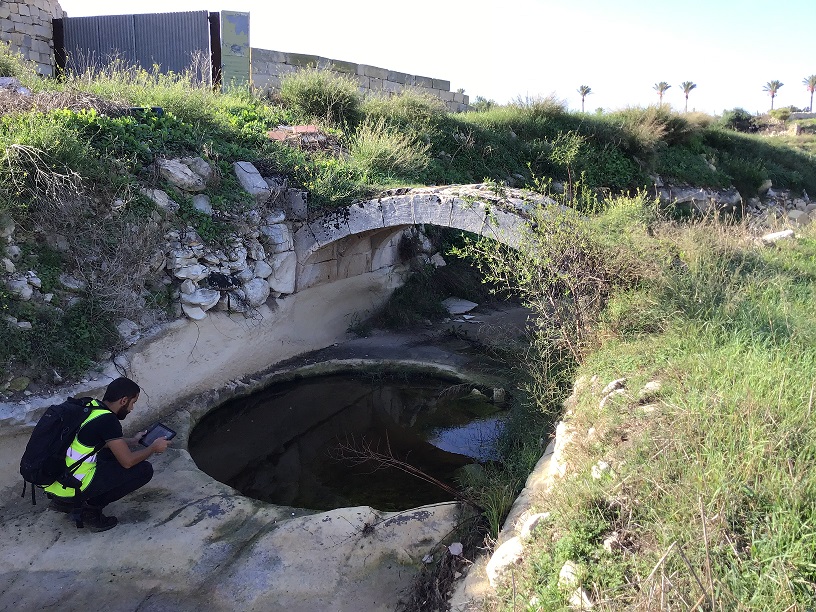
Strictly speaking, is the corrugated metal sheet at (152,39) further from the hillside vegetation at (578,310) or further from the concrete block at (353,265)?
the concrete block at (353,265)

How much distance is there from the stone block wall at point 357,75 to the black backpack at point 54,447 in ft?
28.3

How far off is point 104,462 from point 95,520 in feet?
1.50

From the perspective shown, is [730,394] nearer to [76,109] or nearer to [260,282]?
[260,282]

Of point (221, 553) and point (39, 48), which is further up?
point (39, 48)

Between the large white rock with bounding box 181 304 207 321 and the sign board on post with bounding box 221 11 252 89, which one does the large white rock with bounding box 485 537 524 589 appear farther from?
the sign board on post with bounding box 221 11 252 89

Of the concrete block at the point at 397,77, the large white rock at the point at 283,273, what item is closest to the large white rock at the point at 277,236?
the large white rock at the point at 283,273

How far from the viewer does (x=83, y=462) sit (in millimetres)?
4094

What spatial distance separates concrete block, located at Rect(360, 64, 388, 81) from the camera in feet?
44.3

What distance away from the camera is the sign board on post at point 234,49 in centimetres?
1055

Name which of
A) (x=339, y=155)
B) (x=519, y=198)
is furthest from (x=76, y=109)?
(x=519, y=198)

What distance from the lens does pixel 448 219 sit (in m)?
6.72

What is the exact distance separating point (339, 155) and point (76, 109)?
141 inches

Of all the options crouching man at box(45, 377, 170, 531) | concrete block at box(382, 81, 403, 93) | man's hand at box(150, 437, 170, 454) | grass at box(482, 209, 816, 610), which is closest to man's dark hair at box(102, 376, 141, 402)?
crouching man at box(45, 377, 170, 531)

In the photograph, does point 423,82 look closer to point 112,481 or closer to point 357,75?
point 357,75
